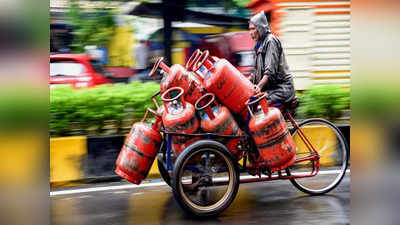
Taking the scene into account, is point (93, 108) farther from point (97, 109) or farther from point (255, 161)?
point (255, 161)

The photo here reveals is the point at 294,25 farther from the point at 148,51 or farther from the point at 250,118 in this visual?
the point at 250,118

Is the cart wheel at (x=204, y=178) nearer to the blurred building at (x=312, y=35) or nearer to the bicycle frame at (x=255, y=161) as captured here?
the bicycle frame at (x=255, y=161)

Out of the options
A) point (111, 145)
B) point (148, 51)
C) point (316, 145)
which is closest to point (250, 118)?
point (316, 145)

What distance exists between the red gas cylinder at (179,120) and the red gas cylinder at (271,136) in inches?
22.8

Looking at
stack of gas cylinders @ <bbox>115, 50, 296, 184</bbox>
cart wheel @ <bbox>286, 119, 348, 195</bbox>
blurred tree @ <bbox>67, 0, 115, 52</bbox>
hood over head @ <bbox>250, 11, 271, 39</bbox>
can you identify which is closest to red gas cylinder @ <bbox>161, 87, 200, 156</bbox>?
stack of gas cylinders @ <bbox>115, 50, 296, 184</bbox>

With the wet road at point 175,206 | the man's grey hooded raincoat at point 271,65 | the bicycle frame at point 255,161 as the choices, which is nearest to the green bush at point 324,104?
the wet road at point 175,206

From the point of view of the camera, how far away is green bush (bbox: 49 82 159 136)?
663 cm

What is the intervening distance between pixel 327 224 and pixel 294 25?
646 cm

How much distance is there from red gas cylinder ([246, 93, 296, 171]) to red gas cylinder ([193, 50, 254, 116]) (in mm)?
112

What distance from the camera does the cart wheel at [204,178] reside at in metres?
4.61

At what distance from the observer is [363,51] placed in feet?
5.66

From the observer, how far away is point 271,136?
472 centimetres

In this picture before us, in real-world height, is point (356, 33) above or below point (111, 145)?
above

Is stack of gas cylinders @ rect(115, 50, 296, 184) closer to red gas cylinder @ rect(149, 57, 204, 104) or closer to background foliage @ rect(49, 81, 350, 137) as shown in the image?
red gas cylinder @ rect(149, 57, 204, 104)
